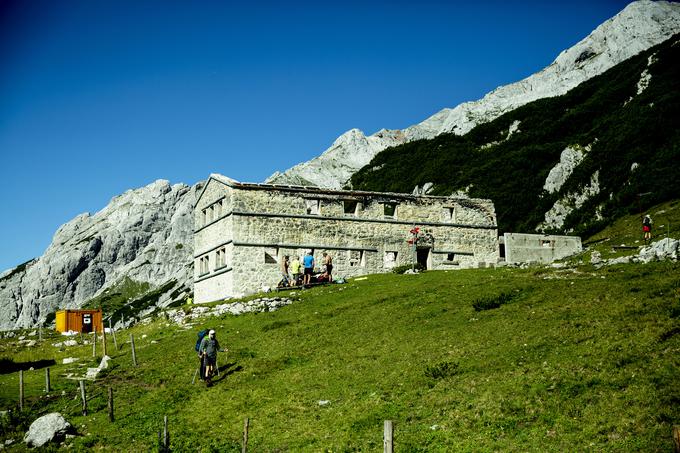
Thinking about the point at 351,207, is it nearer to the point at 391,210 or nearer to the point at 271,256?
the point at 271,256

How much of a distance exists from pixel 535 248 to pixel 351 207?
1468 centimetres

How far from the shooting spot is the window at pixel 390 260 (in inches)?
2052

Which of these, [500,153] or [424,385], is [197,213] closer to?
[424,385]

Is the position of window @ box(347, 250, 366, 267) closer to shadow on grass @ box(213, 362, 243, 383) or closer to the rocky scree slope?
shadow on grass @ box(213, 362, 243, 383)

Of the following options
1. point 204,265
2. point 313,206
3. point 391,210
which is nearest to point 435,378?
point 313,206

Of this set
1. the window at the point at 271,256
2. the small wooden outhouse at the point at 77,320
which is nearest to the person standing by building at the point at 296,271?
the window at the point at 271,256

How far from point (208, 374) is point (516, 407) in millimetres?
13279

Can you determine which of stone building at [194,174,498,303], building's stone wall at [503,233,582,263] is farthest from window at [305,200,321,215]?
building's stone wall at [503,233,582,263]

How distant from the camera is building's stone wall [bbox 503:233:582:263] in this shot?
46.8 meters

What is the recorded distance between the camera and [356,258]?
51344 mm

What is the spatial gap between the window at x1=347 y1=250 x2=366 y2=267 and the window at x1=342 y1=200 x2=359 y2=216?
3.05m

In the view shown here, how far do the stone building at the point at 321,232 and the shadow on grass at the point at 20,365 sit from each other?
1468cm

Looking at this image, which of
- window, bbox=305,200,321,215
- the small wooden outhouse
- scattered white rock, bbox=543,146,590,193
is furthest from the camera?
scattered white rock, bbox=543,146,590,193

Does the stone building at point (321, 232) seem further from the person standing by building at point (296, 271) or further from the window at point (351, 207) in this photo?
the person standing by building at point (296, 271)
